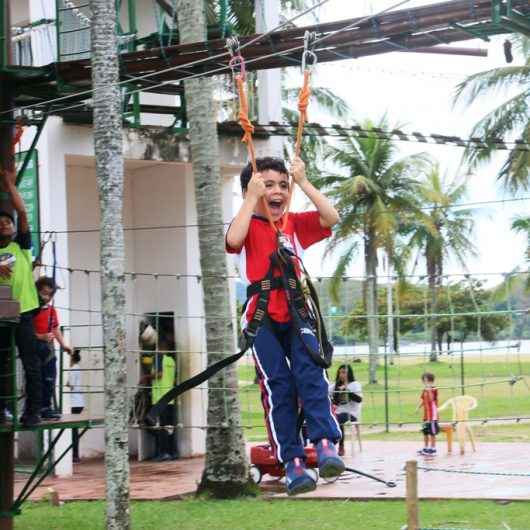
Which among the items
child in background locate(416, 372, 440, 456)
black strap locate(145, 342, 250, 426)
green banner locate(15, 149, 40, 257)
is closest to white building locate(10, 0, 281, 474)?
green banner locate(15, 149, 40, 257)

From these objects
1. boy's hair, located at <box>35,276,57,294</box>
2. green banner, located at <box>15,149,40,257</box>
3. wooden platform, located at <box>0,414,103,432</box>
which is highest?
green banner, located at <box>15,149,40,257</box>

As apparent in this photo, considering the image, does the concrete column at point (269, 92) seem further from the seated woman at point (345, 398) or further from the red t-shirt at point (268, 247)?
the red t-shirt at point (268, 247)

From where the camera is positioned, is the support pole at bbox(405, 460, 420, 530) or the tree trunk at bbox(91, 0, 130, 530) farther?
the tree trunk at bbox(91, 0, 130, 530)

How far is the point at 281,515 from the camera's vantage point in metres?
12.5

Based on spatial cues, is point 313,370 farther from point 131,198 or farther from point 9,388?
point 131,198

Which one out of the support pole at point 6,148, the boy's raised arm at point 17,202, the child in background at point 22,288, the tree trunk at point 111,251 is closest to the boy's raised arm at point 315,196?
the child in background at point 22,288

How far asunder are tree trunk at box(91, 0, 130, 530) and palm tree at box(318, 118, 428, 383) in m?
25.8

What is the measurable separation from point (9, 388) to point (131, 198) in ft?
28.7

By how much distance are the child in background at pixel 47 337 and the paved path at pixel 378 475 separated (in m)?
3.47

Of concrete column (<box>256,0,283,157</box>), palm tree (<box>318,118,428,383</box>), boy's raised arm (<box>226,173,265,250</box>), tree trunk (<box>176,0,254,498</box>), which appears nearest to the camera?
boy's raised arm (<box>226,173,265,250</box>)

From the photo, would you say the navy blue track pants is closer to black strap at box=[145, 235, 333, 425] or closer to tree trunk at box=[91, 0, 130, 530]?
black strap at box=[145, 235, 333, 425]

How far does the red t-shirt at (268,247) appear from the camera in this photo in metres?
6.02

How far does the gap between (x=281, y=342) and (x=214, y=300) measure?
7647 mm

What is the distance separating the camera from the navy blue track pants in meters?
5.93
